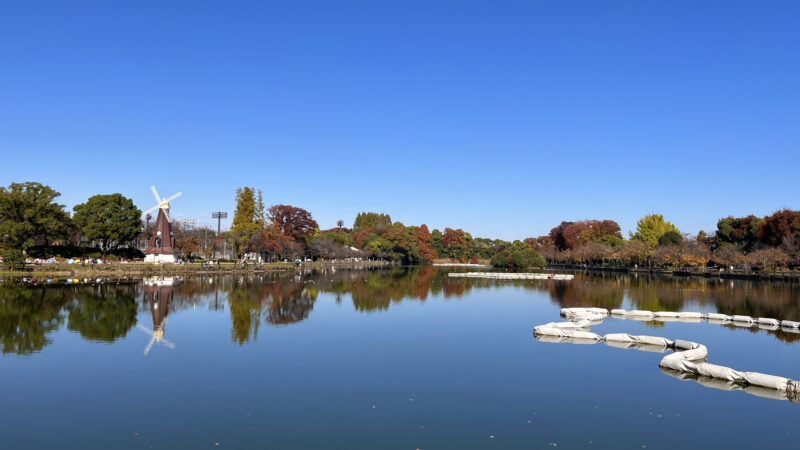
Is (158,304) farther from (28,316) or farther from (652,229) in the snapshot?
(652,229)

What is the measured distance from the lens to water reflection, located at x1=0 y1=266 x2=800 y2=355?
1789 centimetres

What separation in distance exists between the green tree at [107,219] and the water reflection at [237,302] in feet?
50.1

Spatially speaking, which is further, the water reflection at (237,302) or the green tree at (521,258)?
the green tree at (521,258)

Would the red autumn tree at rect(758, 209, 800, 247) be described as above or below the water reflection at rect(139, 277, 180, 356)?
above

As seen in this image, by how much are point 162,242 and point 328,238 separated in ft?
118

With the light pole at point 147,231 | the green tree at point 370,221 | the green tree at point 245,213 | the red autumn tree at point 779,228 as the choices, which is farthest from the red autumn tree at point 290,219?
the red autumn tree at point 779,228

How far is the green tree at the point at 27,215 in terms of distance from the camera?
3956 cm

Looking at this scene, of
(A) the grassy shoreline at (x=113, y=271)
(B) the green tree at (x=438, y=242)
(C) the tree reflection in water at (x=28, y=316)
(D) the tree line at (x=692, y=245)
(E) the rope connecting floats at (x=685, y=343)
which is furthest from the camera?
(B) the green tree at (x=438, y=242)

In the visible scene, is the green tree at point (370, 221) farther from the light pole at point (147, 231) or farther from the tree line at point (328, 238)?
the light pole at point (147, 231)

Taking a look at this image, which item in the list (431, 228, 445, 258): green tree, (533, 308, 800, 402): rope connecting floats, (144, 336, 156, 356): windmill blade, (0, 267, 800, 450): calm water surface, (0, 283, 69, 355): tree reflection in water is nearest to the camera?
(0, 267, 800, 450): calm water surface

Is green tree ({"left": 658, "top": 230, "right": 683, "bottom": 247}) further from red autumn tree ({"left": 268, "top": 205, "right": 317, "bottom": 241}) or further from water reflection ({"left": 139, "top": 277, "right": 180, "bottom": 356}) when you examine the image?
water reflection ({"left": 139, "top": 277, "right": 180, "bottom": 356})

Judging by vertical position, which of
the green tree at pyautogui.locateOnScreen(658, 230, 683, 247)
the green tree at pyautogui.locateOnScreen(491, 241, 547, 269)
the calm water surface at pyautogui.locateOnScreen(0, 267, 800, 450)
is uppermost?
the green tree at pyautogui.locateOnScreen(658, 230, 683, 247)

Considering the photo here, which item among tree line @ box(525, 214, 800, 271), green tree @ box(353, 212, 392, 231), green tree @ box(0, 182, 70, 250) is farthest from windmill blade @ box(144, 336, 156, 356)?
green tree @ box(353, 212, 392, 231)

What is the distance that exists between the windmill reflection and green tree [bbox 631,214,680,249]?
204ft
